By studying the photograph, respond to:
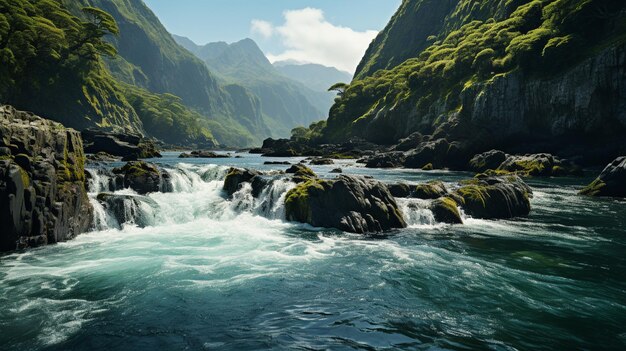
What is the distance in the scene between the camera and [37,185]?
757 inches

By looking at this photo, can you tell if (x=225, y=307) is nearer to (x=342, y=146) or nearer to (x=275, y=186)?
(x=275, y=186)

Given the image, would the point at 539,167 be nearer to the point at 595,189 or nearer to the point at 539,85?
the point at 595,189

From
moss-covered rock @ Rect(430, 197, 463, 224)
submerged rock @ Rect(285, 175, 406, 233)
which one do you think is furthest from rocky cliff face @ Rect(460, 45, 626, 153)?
submerged rock @ Rect(285, 175, 406, 233)

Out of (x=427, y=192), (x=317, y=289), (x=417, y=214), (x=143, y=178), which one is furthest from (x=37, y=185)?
(x=427, y=192)

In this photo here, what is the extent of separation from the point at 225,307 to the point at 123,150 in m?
84.4

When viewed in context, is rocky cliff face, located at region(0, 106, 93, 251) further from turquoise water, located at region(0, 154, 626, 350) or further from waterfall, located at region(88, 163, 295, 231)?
waterfall, located at region(88, 163, 295, 231)

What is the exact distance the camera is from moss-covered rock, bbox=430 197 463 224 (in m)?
27.6

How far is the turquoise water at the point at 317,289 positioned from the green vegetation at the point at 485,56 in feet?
202

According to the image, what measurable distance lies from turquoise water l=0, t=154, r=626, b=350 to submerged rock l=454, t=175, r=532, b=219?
374 centimetres

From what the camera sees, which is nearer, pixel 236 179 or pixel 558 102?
pixel 236 179

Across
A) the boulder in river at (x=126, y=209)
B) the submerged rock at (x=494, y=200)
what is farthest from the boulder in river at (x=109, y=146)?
the submerged rock at (x=494, y=200)

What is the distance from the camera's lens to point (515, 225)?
88.8 ft

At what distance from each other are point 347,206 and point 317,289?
11.6 metres

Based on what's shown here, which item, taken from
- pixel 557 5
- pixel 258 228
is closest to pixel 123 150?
pixel 258 228
